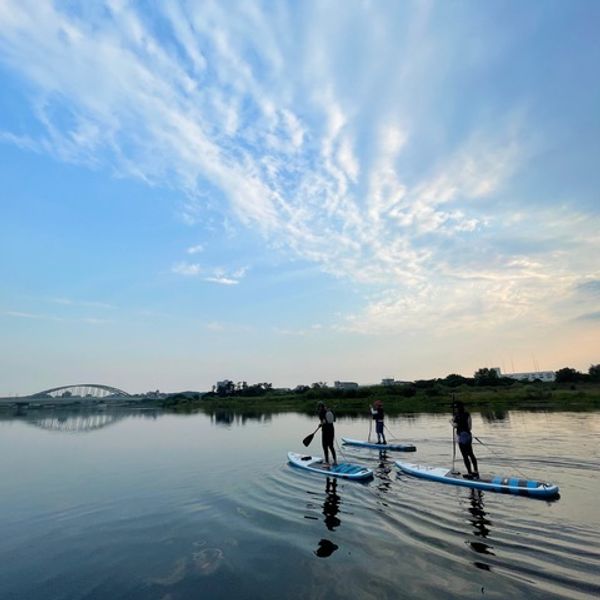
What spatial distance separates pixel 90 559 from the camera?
371 inches

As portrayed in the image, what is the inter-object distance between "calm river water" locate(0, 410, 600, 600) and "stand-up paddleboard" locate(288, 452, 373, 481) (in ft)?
1.70

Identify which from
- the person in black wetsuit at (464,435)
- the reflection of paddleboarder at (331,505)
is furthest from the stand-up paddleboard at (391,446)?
the reflection of paddleboarder at (331,505)

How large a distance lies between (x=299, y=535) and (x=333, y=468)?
7.66 metres

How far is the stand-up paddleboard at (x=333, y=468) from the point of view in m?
16.0

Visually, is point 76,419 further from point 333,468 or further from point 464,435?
point 464,435

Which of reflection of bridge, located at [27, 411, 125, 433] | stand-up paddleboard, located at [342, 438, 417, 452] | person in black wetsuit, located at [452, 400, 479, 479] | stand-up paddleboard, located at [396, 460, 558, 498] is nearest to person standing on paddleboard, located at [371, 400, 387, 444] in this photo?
stand-up paddleboard, located at [342, 438, 417, 452]

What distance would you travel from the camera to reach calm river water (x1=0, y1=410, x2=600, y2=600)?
24.1 ft

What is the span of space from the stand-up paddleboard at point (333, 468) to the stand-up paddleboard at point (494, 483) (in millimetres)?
2023

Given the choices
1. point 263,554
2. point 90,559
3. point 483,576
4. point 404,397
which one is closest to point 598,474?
point 483,576

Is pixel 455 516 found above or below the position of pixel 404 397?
below

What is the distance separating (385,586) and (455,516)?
4.57m

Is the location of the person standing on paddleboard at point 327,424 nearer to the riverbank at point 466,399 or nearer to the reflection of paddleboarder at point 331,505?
the reflection of paddleboarder at point 331,505

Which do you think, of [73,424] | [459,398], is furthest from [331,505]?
[73,424]

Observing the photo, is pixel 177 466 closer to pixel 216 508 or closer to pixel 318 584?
pixel 216 508
